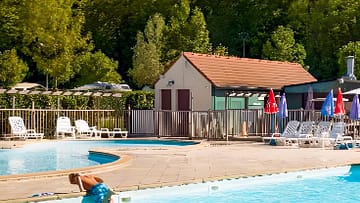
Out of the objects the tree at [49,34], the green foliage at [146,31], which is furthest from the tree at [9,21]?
the tree at [49,34]

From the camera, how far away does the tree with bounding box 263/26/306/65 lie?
42.7 m

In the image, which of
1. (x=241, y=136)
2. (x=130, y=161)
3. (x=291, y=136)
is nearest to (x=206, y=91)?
(x=241, y=136)

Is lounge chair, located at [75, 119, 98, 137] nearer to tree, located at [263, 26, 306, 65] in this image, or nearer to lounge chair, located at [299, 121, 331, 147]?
lounge chair, located at [299, 121, 331, 147]

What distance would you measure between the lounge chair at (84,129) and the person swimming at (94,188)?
1666 centimetres

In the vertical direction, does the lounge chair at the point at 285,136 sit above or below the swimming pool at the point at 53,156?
above

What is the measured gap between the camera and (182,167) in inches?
528

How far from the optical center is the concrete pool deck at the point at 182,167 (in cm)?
1009

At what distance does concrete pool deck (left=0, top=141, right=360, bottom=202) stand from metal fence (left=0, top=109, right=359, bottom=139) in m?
4.58

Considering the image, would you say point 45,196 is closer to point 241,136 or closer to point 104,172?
point 104,172

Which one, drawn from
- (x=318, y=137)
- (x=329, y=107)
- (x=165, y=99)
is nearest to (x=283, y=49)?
(x=165, y=99)

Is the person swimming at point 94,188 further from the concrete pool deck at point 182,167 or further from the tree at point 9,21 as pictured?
the tree at point 9,21

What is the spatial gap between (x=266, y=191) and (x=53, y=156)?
887 cm

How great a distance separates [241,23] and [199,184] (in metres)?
44.7

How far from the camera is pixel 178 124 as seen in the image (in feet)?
85.9
